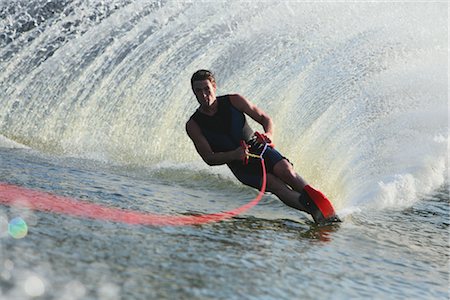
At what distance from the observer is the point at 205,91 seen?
5.93 metres

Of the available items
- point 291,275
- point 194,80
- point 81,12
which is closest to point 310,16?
point 81,12

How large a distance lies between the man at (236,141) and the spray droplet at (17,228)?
2.19 meters

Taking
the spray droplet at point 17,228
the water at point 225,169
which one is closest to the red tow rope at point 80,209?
the water at point 225,169

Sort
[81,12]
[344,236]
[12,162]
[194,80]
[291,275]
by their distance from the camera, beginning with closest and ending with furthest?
[291,275], [344,236], [194,80], [12,162], [81,12]

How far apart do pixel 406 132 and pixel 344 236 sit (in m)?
4.79

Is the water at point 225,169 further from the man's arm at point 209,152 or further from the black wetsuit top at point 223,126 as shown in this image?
the black wetsuit top at point 223,126

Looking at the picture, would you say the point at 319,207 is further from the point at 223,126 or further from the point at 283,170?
the point at 223,126

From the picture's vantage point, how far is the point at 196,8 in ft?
35.5

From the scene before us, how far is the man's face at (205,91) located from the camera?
5.89 metres

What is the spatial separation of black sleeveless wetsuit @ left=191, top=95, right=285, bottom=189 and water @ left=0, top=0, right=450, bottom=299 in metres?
0.34

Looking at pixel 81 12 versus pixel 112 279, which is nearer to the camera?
pixel 112 279

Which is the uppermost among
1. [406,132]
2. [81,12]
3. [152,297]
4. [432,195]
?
[81,12]

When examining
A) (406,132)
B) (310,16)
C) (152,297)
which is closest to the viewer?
(152,297)

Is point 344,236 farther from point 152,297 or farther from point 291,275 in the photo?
point 152,297
